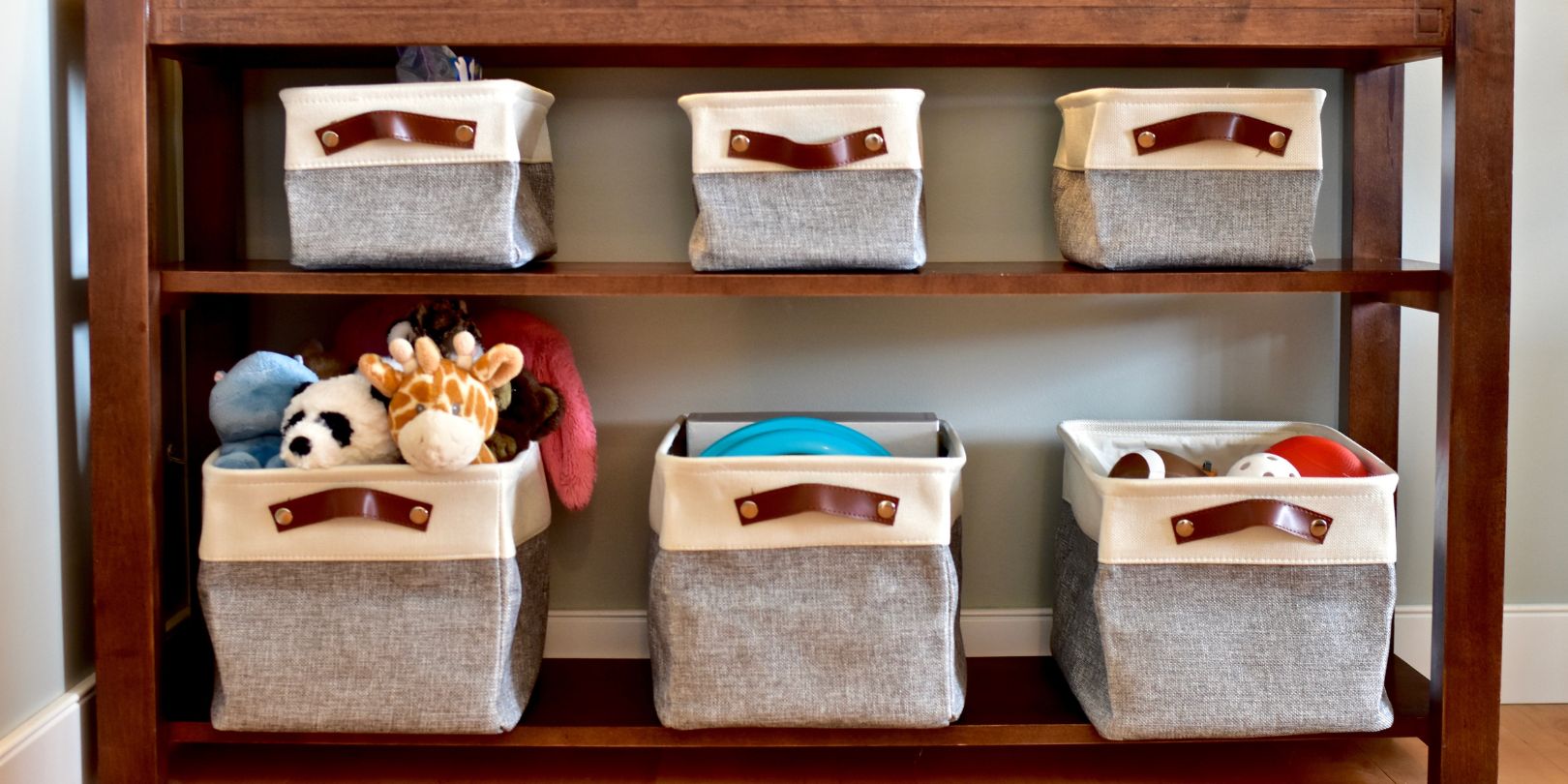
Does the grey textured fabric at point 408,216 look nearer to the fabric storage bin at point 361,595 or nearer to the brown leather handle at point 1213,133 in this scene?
the fabric storage bin at point 361,595

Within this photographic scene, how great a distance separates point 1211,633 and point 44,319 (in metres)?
1.37

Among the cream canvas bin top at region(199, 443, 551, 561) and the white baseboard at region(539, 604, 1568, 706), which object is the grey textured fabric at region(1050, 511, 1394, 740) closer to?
the white baseboard at region(539, 604, 1568, 706)

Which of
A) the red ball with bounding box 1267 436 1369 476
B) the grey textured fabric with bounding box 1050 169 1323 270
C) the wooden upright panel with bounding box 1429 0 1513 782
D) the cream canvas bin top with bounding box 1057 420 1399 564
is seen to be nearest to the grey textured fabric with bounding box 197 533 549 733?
the cream canvas bin top with bounding box 1057 420 1399 564

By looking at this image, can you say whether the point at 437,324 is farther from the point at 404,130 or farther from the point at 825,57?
the point at 825,57

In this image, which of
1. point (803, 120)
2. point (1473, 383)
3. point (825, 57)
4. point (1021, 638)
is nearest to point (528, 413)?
point (803, 120)

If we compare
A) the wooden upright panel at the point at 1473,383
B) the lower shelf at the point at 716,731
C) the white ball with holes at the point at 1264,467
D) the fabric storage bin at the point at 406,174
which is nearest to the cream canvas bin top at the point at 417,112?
the fabric storage bin at the point at 406,174

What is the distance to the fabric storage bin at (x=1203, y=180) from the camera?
155cm

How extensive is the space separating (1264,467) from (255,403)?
1192mm

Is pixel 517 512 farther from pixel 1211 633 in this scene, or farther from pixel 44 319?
pixel 1211 633

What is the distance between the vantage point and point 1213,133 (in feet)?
5.04

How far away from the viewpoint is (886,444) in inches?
70.5

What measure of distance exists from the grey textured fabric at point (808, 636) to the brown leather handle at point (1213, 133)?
1.73ft

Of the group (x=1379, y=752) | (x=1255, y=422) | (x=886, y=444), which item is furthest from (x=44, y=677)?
(x=1379, y=752)

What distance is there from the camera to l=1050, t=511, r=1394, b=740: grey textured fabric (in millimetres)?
1523
